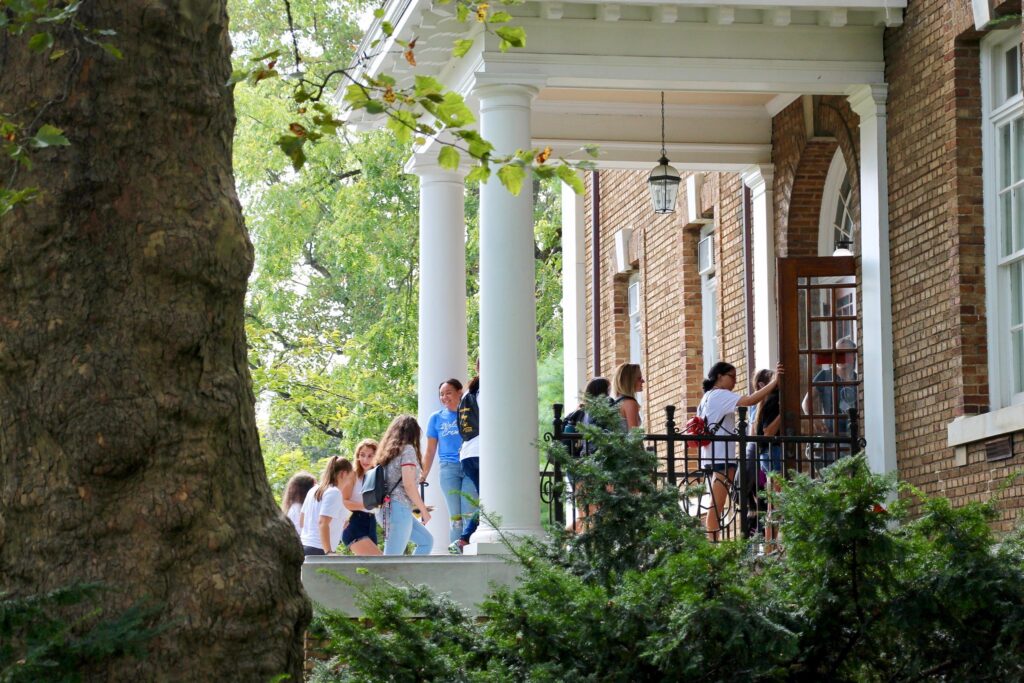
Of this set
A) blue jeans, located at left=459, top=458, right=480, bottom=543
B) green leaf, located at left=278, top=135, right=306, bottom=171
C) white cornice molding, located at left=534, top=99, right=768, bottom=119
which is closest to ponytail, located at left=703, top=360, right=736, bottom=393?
blue jeans, located at left=459, top=458, right=480, bottom=543

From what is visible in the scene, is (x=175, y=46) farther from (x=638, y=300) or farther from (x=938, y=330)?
(x=638, y=300)

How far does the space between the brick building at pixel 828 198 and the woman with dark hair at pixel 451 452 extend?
48.1 inches

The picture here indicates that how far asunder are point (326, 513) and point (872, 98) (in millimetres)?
5624

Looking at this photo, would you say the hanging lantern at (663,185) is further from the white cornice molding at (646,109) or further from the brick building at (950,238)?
the brick building at (950,238)

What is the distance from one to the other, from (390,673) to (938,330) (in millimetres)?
7908

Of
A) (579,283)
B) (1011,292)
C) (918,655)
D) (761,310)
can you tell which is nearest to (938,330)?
(1011,292)

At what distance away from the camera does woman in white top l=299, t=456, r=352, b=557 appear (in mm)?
12117

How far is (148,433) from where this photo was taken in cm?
479

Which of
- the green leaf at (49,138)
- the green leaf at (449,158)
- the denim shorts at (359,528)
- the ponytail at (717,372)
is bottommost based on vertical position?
the denim shorts at (359,528)

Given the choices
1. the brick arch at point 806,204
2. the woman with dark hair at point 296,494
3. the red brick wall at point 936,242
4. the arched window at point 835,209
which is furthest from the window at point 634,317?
the woman with dark hair at point 296,494

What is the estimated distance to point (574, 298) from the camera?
22672mm

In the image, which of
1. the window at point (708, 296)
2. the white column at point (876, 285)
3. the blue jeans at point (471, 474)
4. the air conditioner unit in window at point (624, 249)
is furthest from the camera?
the air conditioner unit in window at point (624, 249)

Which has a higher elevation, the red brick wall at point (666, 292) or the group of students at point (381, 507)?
the red brick wall at point (666, 292)

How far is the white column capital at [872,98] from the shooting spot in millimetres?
13430
